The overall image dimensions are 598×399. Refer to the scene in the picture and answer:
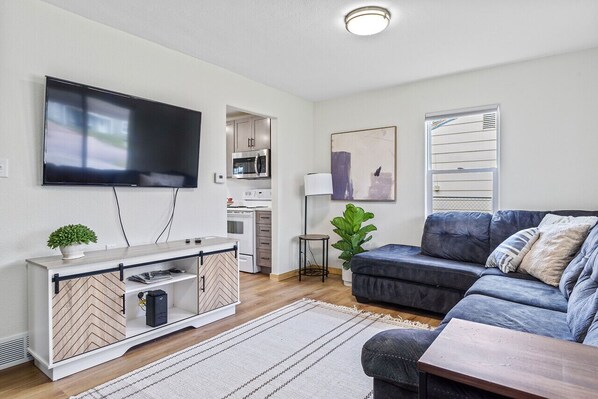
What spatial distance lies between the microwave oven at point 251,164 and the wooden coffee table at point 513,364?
3967 mm

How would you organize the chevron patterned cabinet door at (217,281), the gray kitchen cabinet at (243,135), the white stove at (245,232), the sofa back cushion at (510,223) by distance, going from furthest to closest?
the gray kitchen cabinet at (243,135) → the white stove at (245,232) → the sofa back cushion at (510,223) → the chevron patterned cabinet door at (217,281)

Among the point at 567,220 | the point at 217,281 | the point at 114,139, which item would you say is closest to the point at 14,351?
the point at 217,281

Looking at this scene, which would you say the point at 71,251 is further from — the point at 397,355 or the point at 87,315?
the point at 397,355

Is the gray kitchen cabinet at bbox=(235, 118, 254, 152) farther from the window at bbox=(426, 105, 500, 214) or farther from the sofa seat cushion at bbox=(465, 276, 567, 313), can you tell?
the sofa seat cushion at bbox=(465, 276, 567, 313)

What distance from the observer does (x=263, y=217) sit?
4711 mm

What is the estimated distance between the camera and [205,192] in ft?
11.5

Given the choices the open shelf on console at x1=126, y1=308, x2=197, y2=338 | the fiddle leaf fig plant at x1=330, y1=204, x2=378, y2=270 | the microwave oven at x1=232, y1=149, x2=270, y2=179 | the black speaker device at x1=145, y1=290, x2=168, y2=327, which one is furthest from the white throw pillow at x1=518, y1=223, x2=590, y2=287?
the microwave oven at x1=232, y1=149, x2=270, y2=179

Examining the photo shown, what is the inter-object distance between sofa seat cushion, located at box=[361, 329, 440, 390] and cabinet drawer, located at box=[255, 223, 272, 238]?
127 inches

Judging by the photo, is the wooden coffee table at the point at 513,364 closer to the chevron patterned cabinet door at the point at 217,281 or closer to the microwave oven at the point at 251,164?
the chevron patterned cabinet door at the point at 217,281

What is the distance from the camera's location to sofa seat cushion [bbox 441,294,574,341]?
1696 millimetres

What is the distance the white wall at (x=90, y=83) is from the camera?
224cm

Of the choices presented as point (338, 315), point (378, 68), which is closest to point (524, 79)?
point (378, 68)

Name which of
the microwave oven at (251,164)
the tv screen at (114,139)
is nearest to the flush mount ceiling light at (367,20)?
the tv screen at (114,139)

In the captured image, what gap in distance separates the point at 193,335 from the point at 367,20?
282cm
